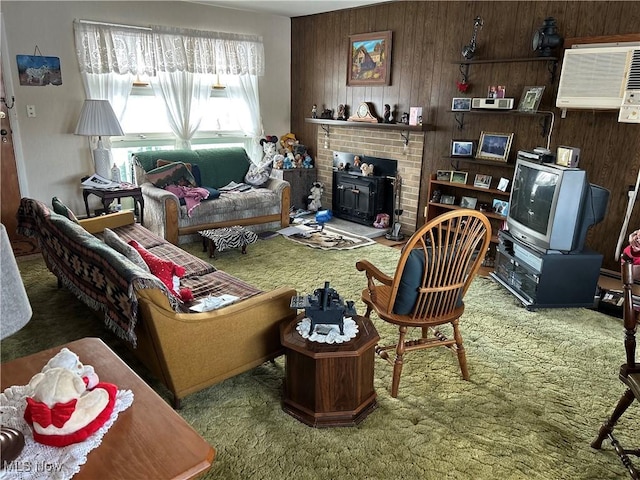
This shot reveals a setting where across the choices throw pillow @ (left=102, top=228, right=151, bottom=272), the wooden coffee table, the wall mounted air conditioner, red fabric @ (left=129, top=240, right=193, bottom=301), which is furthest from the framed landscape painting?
the wooden coffee table

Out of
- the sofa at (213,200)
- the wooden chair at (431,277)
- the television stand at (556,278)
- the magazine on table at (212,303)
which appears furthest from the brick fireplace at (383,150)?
the magazine on table at (212,303)

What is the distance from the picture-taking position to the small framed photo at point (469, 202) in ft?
15.2

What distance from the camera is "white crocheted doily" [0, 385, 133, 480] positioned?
3.40ft

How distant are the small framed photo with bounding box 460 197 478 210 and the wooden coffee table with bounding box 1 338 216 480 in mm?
3941

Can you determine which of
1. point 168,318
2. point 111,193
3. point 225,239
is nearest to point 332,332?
point 168,318

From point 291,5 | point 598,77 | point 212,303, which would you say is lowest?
point 212,303

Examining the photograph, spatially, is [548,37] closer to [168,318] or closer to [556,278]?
[556,278]

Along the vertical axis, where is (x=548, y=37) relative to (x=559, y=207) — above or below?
above

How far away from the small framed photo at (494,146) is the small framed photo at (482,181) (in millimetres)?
193

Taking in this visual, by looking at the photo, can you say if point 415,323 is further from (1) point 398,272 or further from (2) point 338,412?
(2) point 338,412

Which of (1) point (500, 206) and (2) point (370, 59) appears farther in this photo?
(2) point (370, 59)

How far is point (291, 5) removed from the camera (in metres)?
5.41

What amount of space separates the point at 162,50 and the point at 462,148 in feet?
11.8

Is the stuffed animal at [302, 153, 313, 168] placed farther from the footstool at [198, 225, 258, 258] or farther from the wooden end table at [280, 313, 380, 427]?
the wooden end table at [280, 313, 380, 427]
